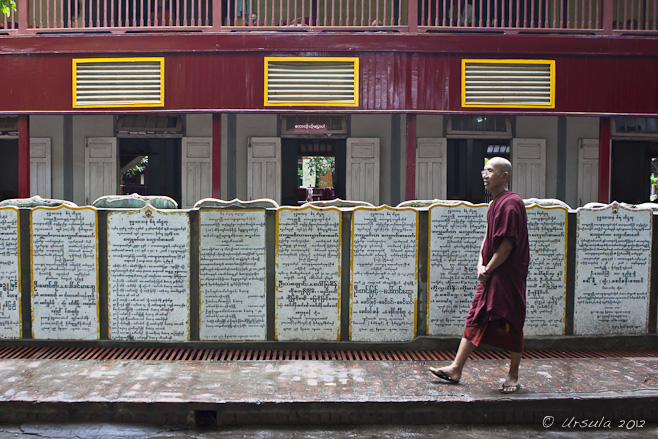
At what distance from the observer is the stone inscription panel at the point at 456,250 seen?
16.8 feet

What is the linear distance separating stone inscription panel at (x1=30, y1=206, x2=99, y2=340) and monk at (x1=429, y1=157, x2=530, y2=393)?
10.3 feet

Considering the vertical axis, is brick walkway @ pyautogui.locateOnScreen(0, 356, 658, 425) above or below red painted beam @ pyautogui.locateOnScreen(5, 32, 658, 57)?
below

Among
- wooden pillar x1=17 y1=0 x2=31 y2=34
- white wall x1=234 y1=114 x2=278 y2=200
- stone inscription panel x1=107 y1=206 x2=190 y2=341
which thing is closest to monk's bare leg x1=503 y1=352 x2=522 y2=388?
stone inscription panel x1=107 y1=206 x2=190 y2=341

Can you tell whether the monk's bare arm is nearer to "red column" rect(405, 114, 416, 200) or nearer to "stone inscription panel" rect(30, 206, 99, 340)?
"stone inscription panel" rect(30, 206, 99, 340)

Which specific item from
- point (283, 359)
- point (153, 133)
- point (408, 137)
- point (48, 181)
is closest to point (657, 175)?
point (408, 137)

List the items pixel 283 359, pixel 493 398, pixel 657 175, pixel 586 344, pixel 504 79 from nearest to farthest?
pixel 493 398, pixel 283 359, pixel 586 344, pixel 504 79, pixel 657 175

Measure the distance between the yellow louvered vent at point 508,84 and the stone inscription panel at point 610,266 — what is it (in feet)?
17.4

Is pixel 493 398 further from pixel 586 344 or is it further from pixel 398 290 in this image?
pixel 586 344

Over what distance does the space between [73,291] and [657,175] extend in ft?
97.5

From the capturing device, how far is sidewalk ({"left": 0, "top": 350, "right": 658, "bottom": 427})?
388 centimetres

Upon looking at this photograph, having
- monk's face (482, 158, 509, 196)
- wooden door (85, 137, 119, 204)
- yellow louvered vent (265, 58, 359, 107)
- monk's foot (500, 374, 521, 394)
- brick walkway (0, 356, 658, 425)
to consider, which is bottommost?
brick walkway (0, 356, 658, 425)

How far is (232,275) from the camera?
510 cm

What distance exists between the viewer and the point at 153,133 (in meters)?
12.5

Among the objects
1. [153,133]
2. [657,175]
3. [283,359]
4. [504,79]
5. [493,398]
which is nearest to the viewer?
[493,398]
